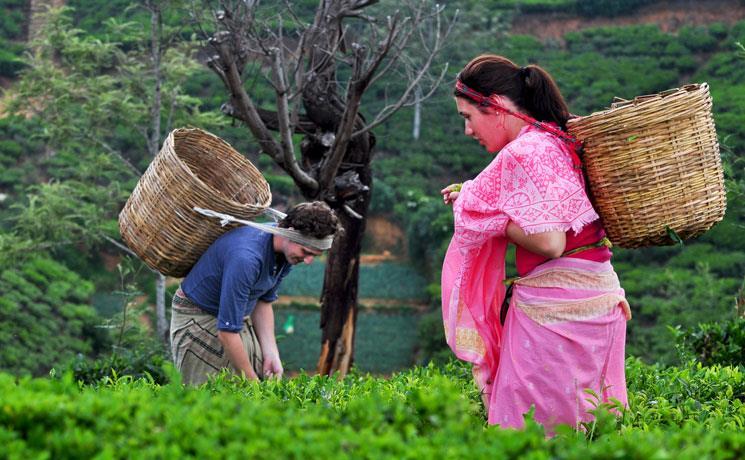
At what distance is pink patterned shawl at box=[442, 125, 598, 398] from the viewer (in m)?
2.52

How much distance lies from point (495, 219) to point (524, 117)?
0.97 feet

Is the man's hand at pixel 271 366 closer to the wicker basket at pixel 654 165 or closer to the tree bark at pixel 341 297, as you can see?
the wicker basket at pixel 654 165

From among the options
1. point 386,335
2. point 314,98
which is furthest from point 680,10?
point 314,98

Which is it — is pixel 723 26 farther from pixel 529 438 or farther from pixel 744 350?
pixel 529 438

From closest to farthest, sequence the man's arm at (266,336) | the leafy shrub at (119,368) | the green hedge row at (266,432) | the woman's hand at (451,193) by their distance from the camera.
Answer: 1. the green hedge row at (266,432)
2. the woman's hand at (451,193)
3. the man's arm at (266,336)
4. the leafy shrub at (119,368)

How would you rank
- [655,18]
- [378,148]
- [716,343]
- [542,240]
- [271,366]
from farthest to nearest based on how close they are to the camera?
1. [655,18]
2. [378,148]
3. [716,343]
4. [271,366]
5. [542,240]

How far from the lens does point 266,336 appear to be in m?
3.81

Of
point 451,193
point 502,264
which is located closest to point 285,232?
point 451,193

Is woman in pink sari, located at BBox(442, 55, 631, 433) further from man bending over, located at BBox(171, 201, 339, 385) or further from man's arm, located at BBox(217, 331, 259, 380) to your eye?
man's arm, located at BBox(217, 331, 259, 380)

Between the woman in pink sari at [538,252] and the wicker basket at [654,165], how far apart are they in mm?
64

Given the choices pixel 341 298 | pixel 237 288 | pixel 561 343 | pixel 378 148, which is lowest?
pixel 378 148

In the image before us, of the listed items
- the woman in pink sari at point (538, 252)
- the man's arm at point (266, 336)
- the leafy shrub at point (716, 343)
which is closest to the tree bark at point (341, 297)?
the leafy shrub at point (716, 343)

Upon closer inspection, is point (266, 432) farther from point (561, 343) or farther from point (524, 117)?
point (524, 117)

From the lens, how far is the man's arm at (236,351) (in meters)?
3.43
